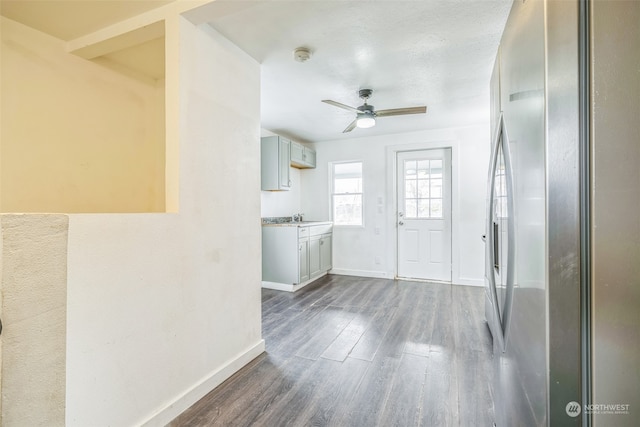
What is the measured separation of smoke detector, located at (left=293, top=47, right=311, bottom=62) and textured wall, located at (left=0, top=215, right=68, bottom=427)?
184cm

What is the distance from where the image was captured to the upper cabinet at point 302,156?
4.63m

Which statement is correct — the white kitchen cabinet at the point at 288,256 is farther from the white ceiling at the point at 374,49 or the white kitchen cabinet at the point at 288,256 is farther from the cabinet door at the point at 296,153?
the white ceiling at the point at 374,49

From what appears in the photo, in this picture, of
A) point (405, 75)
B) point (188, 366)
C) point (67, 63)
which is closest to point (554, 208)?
point (188, 366)

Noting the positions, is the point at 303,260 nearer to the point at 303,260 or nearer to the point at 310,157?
the point at 303,260

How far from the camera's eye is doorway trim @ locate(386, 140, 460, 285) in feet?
14.3

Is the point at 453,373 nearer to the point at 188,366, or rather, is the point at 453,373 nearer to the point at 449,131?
the point at 188,366

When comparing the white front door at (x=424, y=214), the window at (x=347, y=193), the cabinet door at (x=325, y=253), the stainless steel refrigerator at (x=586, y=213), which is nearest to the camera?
the stainless steel refrigerator at (x=586, y=213)

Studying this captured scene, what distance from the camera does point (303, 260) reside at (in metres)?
4.18

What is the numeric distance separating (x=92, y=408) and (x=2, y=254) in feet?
2.69

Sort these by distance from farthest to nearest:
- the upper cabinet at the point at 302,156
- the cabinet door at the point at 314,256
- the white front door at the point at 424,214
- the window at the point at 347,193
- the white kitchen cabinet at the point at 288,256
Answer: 1. the window at the point at 347,193
2. the upper cabinet at the point at 302,156
3. the white front door at the point at 424,214
4. the cabinet door at the point at 314,256
5. the white kitchen cabinet at the point at 288,256

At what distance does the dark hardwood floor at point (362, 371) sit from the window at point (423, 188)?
62.5 inches

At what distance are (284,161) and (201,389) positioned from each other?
3.21 meters

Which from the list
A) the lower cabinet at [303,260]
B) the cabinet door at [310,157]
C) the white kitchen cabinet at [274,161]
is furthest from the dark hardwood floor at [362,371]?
the cabinet door at [310,157]

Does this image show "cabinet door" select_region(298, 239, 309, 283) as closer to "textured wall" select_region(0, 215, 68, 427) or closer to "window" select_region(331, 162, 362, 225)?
"window" select_region(331, 162, 362, 225)
